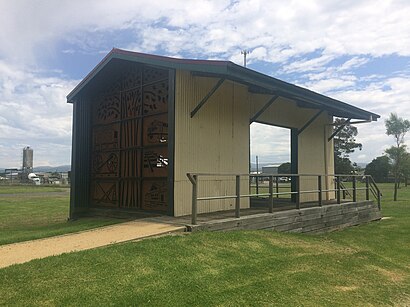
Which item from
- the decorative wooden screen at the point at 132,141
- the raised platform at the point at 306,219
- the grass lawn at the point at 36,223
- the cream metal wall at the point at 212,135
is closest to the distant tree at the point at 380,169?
the raised platform at the point at 306,219

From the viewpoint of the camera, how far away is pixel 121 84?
37.1 feet

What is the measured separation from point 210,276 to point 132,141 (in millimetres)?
6414

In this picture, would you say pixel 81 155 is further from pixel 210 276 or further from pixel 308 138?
pixel 210 276

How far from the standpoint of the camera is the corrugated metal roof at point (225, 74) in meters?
7.85

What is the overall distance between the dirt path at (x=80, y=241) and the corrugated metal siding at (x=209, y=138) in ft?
5.12

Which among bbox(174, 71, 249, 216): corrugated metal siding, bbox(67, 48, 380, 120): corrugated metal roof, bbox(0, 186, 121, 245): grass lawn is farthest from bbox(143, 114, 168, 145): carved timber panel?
bbox(0, 186, 121, 245): grass lawn

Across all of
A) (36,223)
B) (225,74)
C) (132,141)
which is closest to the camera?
(225,74)

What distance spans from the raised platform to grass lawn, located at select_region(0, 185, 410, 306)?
1.51 feet

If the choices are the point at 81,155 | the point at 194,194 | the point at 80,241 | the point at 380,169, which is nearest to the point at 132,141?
the point at 81,155

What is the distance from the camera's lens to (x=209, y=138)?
979 cm

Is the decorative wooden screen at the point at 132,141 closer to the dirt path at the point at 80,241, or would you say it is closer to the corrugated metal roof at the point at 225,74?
the corrugated metal roof at the point at 225,74

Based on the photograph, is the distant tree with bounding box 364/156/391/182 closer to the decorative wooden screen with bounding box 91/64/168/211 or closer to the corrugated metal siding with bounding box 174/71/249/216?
the corrugated metal siding with bounding box 174/71/249/216

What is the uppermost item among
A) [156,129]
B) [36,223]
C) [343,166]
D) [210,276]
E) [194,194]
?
[343,166]

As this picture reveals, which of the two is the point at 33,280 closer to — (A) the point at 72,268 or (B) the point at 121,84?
(A) the point at 72,268
